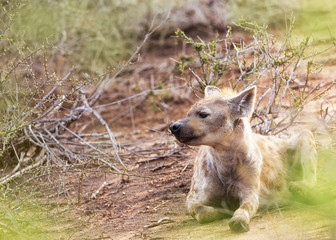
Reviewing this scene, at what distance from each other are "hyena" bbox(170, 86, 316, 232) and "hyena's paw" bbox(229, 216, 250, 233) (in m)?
0.11

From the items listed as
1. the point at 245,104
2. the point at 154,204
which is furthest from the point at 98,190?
the point at 245,104

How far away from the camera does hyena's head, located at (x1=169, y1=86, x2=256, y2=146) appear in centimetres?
371

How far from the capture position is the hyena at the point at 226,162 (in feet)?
12.3

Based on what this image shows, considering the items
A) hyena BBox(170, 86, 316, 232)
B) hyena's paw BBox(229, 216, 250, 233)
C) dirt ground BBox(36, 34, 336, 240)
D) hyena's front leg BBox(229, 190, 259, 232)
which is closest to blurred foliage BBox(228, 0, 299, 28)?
dirt ground BBox(36, 34, 336, 240)

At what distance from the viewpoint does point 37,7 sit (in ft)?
26.4

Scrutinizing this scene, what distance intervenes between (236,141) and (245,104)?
27 centimetres

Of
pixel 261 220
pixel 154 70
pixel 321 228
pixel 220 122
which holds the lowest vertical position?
pixel 154 70

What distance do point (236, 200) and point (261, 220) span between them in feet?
1.09

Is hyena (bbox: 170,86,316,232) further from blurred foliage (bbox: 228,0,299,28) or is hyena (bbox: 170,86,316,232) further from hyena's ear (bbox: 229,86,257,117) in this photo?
blurred foliage (bbox: 228,0,299,28)

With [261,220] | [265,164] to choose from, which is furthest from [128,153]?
[261,220]

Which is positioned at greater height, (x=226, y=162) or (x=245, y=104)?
(x=245, y=104)

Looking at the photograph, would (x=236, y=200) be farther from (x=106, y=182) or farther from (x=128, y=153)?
(x=128, y=153)

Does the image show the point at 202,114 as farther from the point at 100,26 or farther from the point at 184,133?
the point at 100,26

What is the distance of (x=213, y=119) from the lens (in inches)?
150
